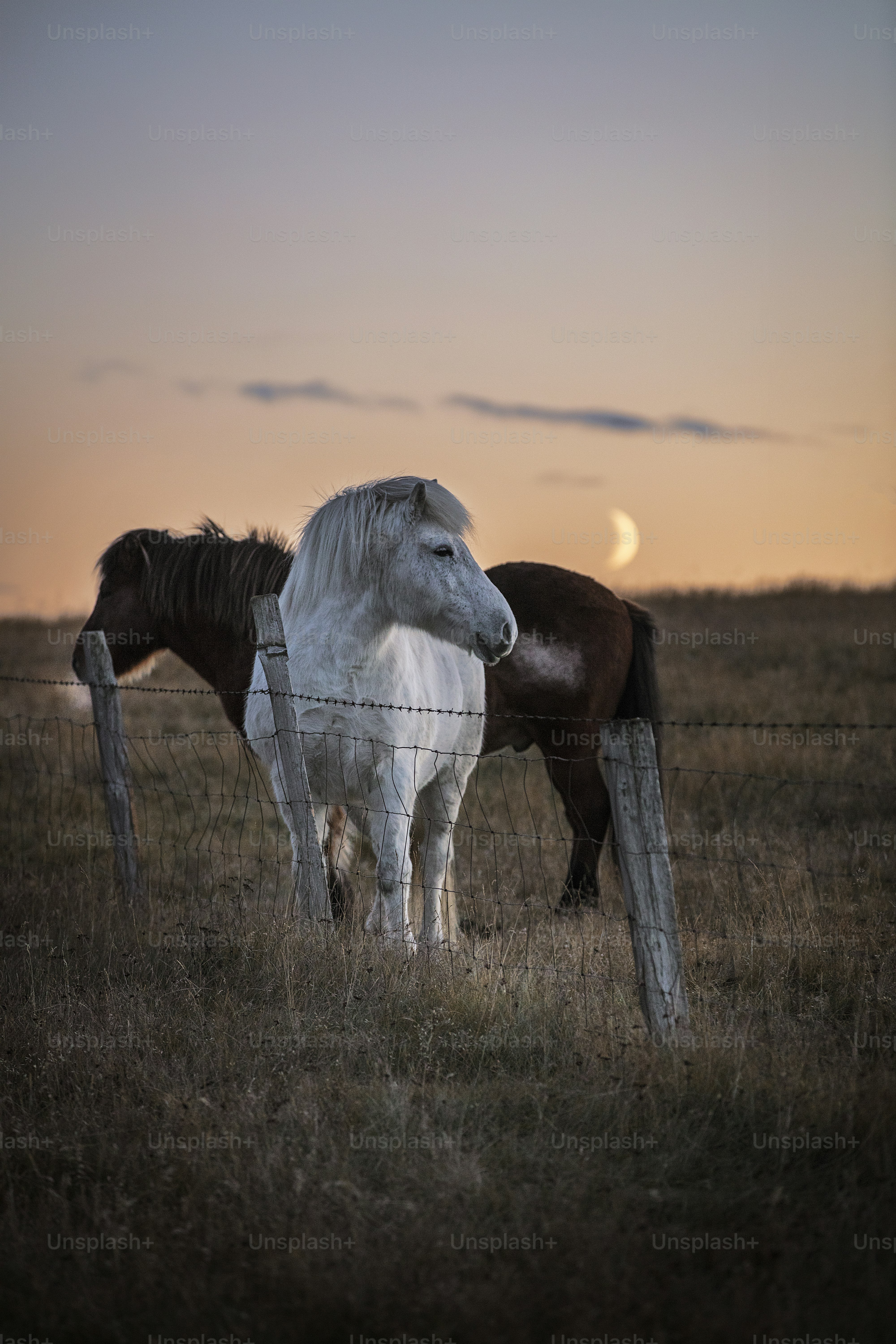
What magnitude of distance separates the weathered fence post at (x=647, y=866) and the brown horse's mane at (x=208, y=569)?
3.52 metres

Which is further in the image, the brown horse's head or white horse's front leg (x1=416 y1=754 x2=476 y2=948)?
the brown horse's head

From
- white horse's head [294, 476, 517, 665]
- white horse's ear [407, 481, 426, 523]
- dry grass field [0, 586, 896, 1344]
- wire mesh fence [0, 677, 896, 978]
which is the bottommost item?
dry grass field [0, 586, 896, 1344]

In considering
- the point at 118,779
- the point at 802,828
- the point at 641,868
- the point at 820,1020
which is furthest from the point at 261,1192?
the point at 802,828

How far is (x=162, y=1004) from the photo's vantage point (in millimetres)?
3828

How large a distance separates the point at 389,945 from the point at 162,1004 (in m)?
1.06

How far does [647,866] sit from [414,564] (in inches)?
77.1

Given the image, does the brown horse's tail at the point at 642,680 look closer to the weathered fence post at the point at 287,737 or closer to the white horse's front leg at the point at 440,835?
the white horse's front leg at the point at 440,835

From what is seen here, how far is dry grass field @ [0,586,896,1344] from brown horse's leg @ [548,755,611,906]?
0.35 metres

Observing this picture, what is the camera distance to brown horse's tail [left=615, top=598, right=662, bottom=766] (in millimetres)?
6719

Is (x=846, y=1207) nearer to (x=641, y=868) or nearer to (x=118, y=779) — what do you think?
(x=641, y=868)

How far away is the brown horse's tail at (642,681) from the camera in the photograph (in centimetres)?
672

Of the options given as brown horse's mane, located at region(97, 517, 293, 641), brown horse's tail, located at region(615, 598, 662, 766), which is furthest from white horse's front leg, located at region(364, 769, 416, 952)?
brown horse's tail, located at region(615, 598, 662, 766)

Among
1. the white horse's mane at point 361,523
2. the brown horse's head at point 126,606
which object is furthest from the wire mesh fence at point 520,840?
the white horse's mane at point 361,523

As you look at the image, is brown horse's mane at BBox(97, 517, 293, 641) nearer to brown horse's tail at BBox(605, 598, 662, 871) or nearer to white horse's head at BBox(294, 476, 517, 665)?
white horse's head at BBox(294, 476, 517, 665)
